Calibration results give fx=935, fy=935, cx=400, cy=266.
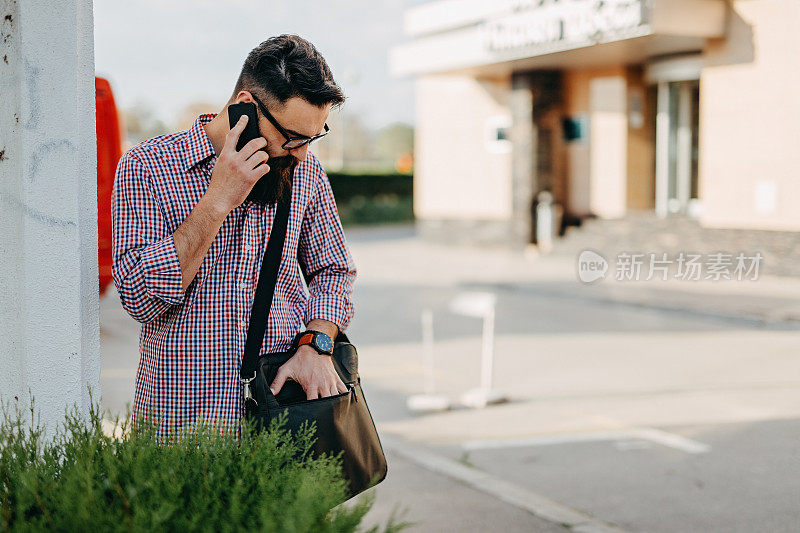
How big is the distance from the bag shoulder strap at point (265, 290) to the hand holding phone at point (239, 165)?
0.18m

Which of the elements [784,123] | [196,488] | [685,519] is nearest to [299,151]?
[196,488]

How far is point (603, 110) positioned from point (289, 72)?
60.0ft

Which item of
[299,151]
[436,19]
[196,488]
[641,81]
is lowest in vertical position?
[196,488]

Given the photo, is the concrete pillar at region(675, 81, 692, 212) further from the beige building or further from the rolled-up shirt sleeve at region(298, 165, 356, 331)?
the rolled-up shirt sleeve at region(298, 165, 356, 331)

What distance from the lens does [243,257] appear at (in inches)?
95.7

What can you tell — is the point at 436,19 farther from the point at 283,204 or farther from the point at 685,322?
the point at 283,204

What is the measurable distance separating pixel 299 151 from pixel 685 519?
10.5 feet

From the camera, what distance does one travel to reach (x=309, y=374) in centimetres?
238

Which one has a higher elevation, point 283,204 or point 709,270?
point 283,204

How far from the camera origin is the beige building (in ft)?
51.1

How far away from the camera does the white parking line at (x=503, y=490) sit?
450 cm

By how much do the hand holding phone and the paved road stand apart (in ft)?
8.66

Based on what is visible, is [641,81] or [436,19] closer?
[641,81]

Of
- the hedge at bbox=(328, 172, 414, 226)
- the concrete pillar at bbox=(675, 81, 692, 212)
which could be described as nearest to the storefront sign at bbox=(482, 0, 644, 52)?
the concrete pillar at bbox=(675, 81, 692, 212)
